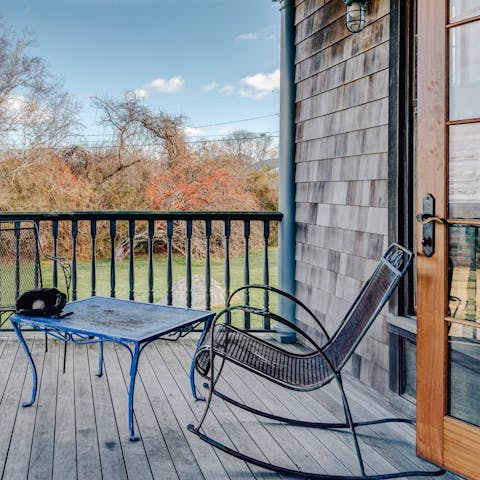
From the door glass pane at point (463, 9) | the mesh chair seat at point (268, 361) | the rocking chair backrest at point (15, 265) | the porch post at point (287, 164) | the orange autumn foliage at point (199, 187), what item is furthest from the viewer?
the orange autumn foliage at point (199, 187)

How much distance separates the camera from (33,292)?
2.83 m

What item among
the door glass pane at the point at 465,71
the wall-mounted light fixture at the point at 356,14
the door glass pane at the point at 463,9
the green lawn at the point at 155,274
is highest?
the wall-mounted light fixture at the point at 356,14

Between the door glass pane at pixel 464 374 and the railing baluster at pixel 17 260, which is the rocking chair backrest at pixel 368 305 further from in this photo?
the railing baluster at pixel 17 260

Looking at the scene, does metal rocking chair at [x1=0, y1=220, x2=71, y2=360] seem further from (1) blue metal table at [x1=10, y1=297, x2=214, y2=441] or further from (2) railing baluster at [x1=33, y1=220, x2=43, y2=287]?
(1) blue metal table at [x1=10, y1=297, x2=214, y2=441]

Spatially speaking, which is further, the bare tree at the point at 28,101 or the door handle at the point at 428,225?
the bare tree at the point at 28,101

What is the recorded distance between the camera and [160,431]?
2.58 metres

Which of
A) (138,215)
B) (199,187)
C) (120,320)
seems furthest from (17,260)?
(199,187)

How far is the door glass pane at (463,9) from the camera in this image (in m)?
2.11

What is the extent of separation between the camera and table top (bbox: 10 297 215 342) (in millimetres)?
2564

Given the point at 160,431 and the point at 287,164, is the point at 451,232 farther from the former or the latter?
the point at 287,164

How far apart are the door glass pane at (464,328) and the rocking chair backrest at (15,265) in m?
2.69

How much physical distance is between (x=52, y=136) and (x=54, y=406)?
8692 millimetres

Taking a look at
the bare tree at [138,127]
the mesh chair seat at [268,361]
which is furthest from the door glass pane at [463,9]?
the bare tree at [138,127]

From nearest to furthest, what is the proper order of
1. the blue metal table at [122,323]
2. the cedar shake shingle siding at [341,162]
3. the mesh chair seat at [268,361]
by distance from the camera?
the mesh chair seat at [268,361]
the blue metal table at [122,323]
the cedar shake shingle siding at [341,162]
